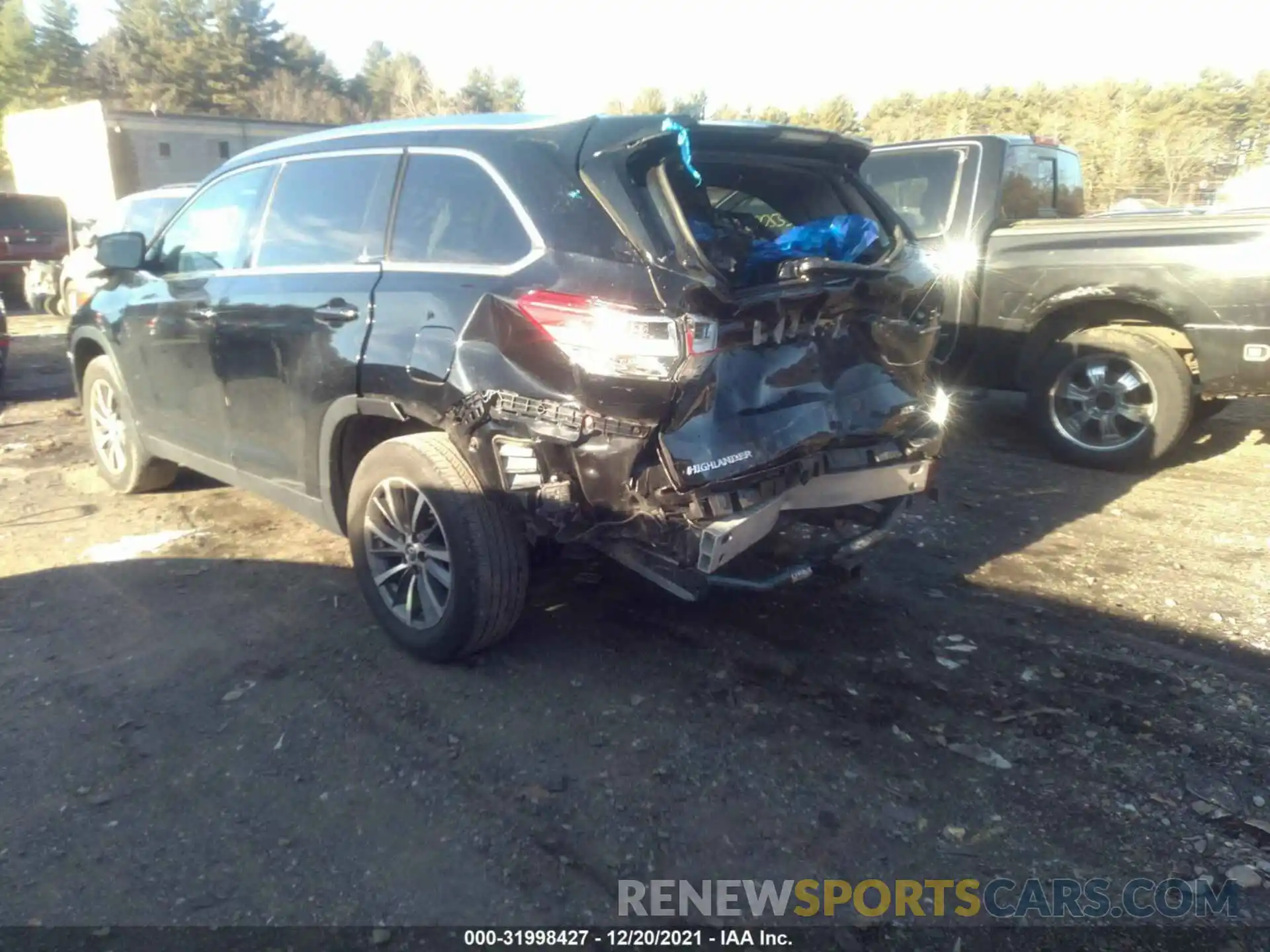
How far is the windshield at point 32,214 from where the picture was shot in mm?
16422

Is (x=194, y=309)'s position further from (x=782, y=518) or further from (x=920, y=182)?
(x=920, y=182)

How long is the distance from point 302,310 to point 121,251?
70.5 inches

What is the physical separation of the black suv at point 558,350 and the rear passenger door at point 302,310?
0.05ft

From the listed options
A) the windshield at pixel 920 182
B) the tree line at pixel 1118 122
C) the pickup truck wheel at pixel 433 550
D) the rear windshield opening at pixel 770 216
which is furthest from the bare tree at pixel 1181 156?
the pickup truck wheel at pixel 433 550

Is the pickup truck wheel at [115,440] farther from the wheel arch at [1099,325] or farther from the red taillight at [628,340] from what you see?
the wheel arch at [1099,325]

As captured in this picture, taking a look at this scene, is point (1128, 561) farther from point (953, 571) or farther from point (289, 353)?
point (289, 353)

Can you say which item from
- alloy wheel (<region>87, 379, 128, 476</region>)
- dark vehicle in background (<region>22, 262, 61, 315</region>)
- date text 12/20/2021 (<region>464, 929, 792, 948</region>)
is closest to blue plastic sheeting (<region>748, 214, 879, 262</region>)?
date text 12/20/2021 (<region>464, 929, 792, 948</region>)

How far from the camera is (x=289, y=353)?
13.6ft

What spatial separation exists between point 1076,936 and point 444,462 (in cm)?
250

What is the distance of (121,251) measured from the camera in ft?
16.9

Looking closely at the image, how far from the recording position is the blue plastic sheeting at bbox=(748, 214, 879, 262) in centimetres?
378

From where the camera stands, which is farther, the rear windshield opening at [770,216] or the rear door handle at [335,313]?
the rear door handle at [335,313]

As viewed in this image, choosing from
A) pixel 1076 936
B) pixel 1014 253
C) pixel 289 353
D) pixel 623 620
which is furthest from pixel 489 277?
pixel 1014 253

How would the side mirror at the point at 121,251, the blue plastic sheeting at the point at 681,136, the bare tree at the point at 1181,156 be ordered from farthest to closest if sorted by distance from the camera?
the bare tree at the point at 1181,156, the side mirror at the point at 121,251, the blue plastic sheeting at the point at 681,136
